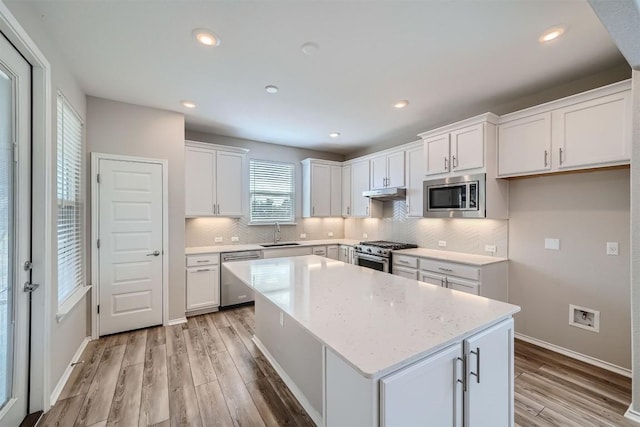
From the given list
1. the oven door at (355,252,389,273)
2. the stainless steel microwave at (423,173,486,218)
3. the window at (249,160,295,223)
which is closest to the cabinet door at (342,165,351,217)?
the window at (249,160,295,223)

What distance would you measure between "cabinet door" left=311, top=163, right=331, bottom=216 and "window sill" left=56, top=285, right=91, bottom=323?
338 centimetres

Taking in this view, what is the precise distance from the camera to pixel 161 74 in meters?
2.57

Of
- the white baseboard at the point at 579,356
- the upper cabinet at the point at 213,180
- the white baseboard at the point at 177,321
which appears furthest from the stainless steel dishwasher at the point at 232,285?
the white baseboard at the point at 579,356

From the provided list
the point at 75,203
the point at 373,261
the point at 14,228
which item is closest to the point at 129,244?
the point at 75,203

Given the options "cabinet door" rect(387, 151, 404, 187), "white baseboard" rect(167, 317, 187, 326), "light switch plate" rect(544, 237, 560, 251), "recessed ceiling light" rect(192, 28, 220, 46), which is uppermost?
"recessed ceiling light" rect(192, 28, 220, 46)

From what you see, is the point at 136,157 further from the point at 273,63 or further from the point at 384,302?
the point at 384,302

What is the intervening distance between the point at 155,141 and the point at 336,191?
3.16m

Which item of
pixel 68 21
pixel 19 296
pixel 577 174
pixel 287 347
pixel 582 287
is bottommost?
pixel 287 347

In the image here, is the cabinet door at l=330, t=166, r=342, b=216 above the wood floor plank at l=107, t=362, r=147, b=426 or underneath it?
above

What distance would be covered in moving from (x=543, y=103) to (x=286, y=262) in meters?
A: 3.17

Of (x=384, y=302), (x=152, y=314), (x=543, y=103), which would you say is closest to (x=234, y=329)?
(x=152, y=314)

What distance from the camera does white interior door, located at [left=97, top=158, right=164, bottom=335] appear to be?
3.12 metres

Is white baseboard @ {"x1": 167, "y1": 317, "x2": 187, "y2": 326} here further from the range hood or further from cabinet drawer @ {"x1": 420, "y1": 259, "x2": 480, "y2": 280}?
the range hood

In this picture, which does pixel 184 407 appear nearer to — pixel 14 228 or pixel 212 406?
pixel 212 406
